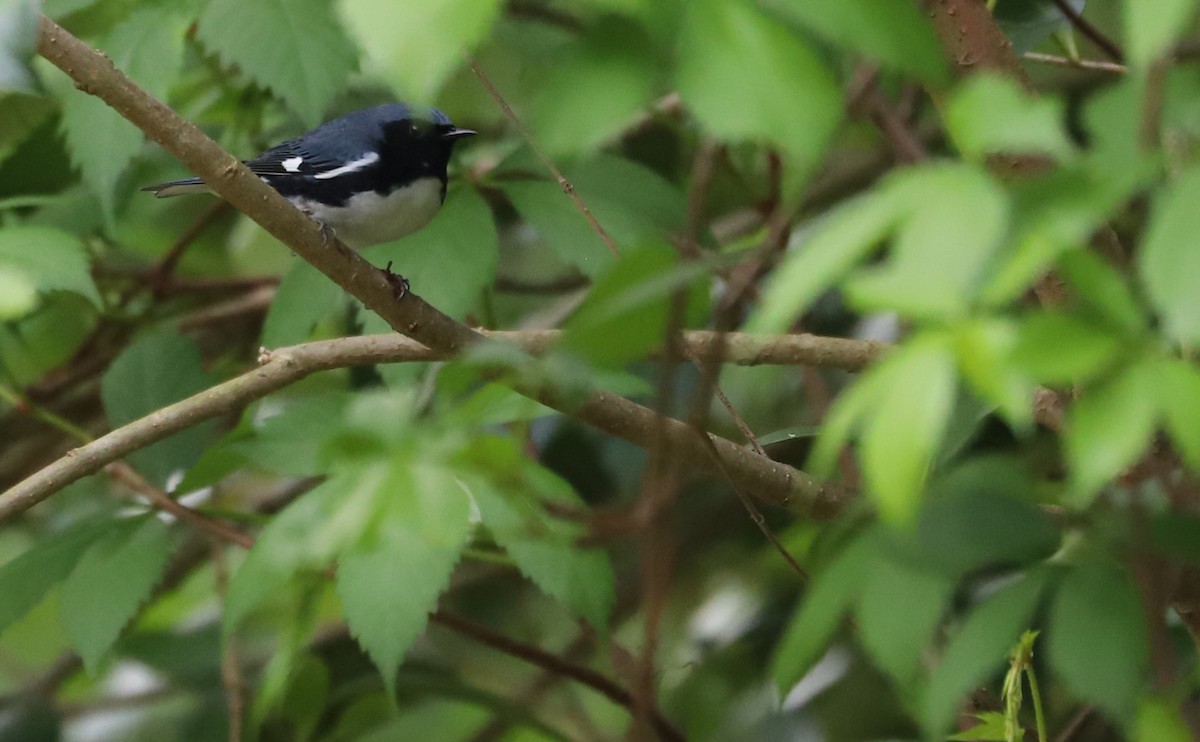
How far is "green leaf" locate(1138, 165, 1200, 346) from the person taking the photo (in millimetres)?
563

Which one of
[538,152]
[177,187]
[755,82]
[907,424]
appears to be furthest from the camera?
[177,187]

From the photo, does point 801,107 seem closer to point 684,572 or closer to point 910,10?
point 910,10

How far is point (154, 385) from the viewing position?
191cm

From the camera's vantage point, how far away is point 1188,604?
3.62 feet

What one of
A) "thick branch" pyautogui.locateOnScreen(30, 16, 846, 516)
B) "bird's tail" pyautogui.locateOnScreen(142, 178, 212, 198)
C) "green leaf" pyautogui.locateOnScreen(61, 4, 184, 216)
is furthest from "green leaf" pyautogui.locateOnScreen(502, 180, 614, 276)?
"bird's tail" pyautogui.locateOnScreen(142, 178, 212, 198)

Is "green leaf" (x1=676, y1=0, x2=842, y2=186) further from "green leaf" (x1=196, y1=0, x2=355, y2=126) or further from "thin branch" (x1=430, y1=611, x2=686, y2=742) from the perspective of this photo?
"thin branch" (x1=430, y1=611, x2=686, y2=742)

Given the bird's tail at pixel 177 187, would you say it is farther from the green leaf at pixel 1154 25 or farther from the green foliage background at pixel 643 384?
the green leaf at pixel 1154 25

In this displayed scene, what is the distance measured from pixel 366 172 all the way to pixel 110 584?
1095 mm

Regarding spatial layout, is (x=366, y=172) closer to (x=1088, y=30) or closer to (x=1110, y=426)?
(x=1088, y=30)

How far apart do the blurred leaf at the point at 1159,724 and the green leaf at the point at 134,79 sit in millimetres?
1446

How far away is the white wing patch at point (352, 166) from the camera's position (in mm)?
2535

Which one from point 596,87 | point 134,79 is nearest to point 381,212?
point 134,79

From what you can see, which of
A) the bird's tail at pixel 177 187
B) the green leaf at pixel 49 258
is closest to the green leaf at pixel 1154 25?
the green leaf at pixel 49 258

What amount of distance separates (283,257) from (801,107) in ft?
8.41
